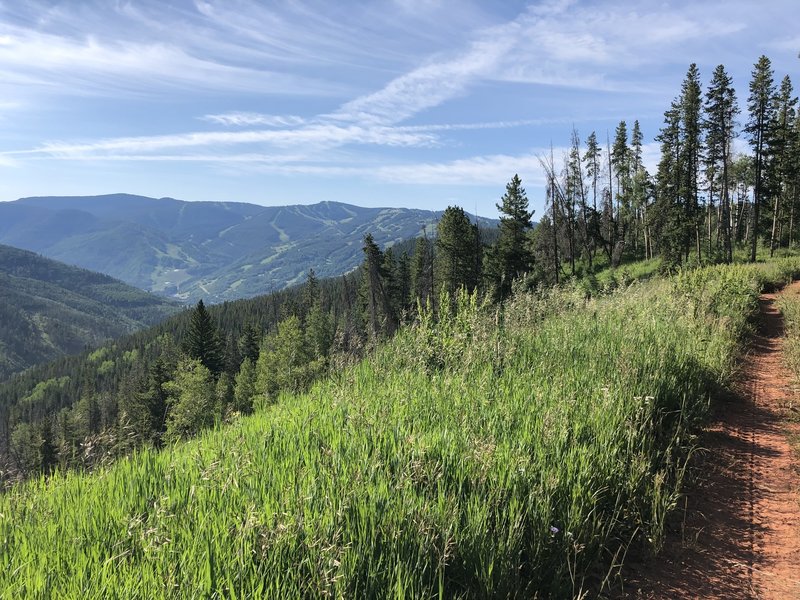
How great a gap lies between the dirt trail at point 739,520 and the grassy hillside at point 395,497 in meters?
0.22

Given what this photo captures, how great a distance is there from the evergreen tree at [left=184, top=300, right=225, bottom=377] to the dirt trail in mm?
66848

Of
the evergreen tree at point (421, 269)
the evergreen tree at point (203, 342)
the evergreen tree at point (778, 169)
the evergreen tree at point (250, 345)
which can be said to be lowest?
the evergreen tree at point (250, 345)

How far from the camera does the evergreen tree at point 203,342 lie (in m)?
64.6

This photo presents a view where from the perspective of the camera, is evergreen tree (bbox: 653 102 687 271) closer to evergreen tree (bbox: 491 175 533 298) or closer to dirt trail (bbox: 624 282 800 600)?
evergreen tree (bbox: 491 175 533 298)

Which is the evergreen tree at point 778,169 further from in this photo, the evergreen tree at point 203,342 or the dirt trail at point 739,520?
the evergreen tree at point 203,342

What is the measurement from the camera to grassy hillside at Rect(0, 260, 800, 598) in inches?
79.4

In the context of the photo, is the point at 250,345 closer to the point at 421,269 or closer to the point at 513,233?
the point at 421,269

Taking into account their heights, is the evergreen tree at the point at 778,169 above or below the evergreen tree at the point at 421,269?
above

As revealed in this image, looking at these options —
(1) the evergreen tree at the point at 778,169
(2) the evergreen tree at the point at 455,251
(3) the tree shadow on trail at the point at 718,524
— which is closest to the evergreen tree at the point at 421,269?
(2) the evergreen tree at the point at 455,251

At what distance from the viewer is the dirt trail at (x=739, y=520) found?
275 cm

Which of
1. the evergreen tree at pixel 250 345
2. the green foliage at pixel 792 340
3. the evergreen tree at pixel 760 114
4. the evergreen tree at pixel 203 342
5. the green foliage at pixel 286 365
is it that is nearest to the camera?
the green foliage at pixel 286 365

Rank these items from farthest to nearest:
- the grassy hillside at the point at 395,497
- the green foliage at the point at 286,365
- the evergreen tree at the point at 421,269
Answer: the evergreen tree at the point at 421,269 → the green foliage at the point at 286,365 → the grassy hillside at the point at 395,497

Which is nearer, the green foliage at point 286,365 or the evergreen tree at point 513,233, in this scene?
the green foliage at point 286,365

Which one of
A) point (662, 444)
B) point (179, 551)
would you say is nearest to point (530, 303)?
point (662, 444)
